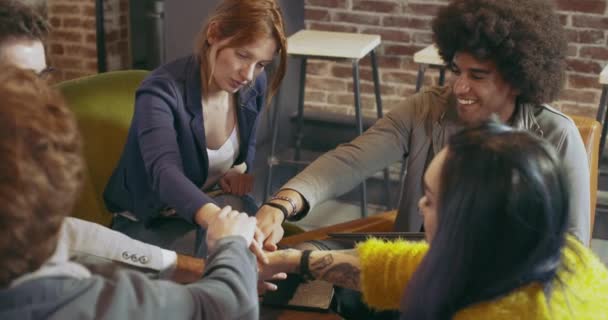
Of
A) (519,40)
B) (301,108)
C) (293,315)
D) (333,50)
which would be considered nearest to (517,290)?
(293,315)

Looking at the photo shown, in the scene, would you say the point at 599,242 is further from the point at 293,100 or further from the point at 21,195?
the point at 21,195

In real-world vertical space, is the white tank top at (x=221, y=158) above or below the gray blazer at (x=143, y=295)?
below

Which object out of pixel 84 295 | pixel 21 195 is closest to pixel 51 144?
pixel 21 195

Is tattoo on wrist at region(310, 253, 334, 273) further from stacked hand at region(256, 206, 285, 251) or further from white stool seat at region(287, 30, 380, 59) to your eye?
white stool seat at region(287, 30, 380, 59)

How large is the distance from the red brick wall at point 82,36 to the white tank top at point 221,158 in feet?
8.31

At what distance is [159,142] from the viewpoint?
2018 millimetres

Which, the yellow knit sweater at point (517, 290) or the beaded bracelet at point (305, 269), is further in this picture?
the beaded bracelet at point (305, 269)

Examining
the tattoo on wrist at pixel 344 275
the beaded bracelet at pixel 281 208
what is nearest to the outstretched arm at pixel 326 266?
the tattoo on wrist at pixel 344 275

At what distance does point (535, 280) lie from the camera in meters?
1.24

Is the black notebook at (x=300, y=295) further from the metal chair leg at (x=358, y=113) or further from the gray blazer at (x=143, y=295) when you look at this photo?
the metal chair leg at (x=358, y=113)

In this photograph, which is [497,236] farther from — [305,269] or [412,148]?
[412,148]

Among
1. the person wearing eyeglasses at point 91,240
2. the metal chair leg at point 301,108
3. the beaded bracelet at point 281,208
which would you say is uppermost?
the person wearing eyeglasses at point 91,240

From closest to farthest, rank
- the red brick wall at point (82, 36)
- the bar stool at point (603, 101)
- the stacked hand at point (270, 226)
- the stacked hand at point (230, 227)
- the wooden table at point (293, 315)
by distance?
the stacked hand at point (230, 227) < the wooden table at point (293, 315) < the stacked hand at point (270, 226) < the bar stool at point (603, 101) < the red brick wall at point (82, 36)

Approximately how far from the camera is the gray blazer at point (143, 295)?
0.96 m
